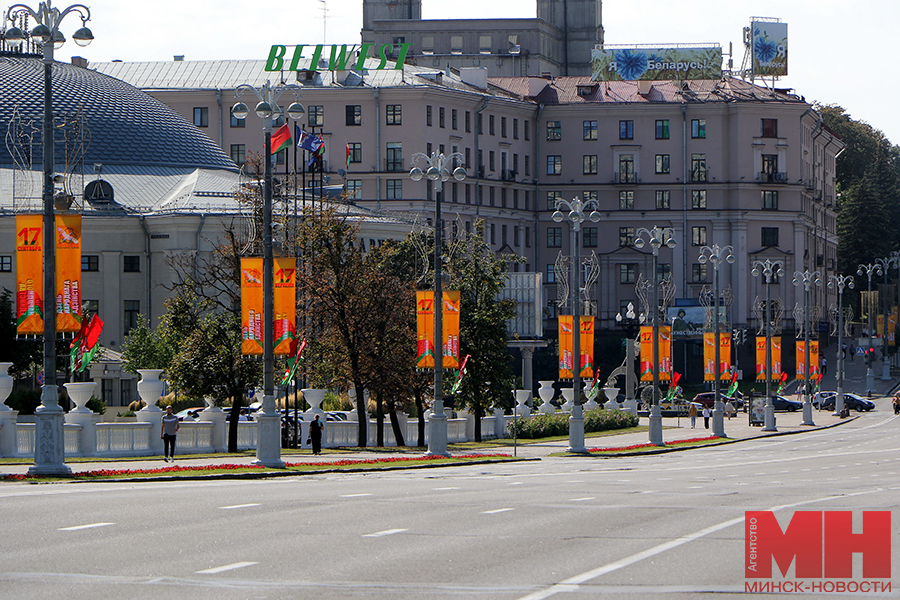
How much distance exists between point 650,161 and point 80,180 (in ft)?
186

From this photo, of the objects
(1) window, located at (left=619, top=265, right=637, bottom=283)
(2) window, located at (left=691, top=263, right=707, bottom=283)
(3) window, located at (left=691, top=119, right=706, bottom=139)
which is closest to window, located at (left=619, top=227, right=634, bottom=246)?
(1) window, located at (left=619, top=265, right=637, bottom=283)

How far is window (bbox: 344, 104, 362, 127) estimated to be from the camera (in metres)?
116

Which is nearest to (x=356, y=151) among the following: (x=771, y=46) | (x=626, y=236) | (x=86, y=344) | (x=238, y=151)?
(x=238, y=151)

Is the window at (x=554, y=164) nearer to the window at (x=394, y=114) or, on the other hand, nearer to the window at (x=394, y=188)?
the window at (x=394, y=188)

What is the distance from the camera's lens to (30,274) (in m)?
29.0

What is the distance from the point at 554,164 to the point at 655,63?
13895 millimetres

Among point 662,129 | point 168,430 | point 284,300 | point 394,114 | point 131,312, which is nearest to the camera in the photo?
point 284,300

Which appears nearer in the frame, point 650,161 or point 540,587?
point 540,587

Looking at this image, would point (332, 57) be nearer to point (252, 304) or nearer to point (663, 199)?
point (663, 199)

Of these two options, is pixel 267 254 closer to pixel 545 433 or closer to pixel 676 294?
pixel 545 433

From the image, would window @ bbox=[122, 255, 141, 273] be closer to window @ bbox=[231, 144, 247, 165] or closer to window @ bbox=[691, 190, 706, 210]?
window @ bbox=[231, 144, 247, 165]

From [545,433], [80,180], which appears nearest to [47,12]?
[545,433]

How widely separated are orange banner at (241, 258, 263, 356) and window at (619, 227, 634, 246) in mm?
93667

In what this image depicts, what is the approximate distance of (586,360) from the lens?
50.0 m
